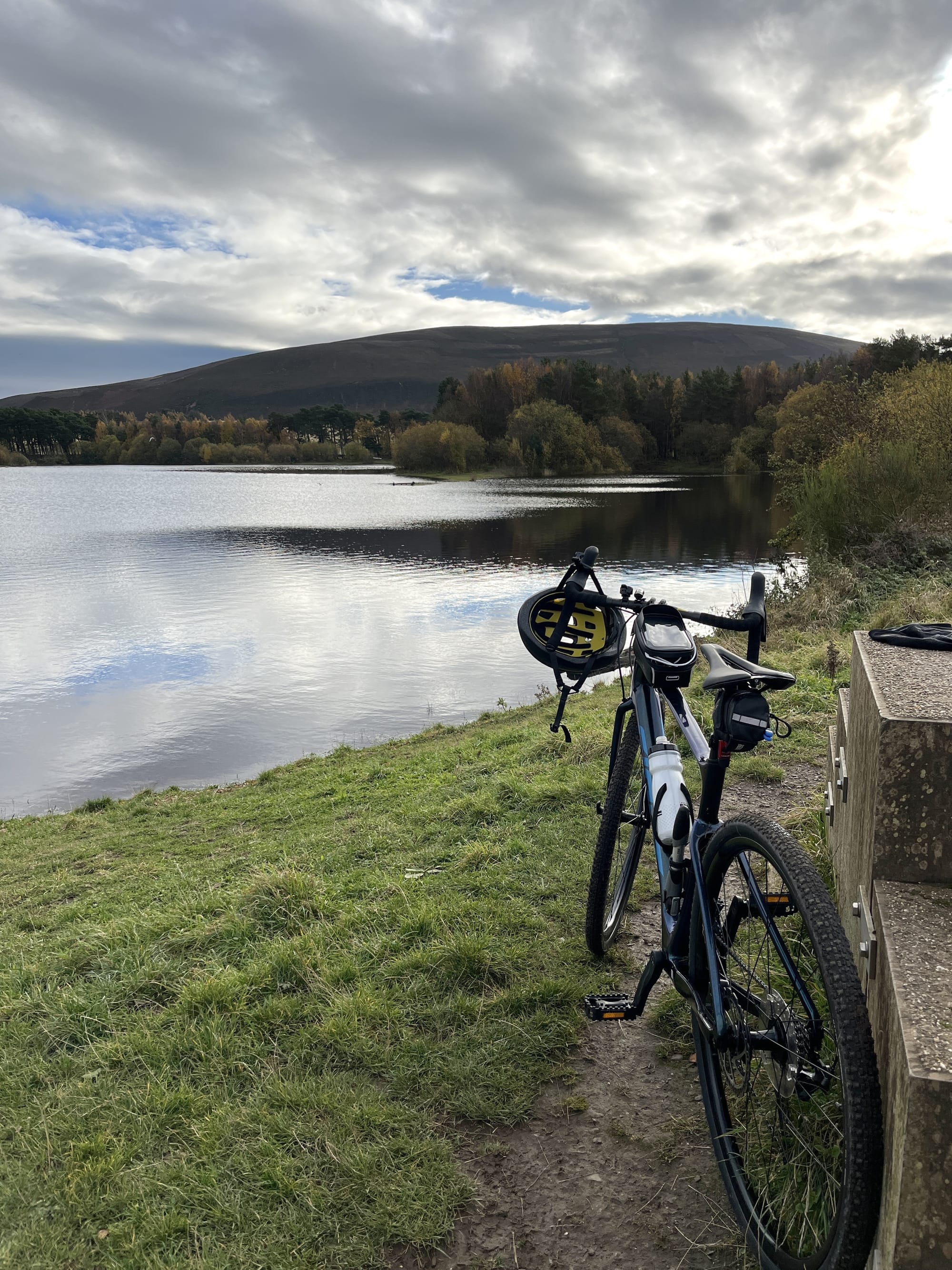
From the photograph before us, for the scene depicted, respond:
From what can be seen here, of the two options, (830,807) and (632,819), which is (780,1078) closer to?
(632,819)

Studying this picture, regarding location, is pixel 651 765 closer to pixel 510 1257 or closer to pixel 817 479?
pixel 510 1257

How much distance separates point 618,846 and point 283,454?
154027 millimetres

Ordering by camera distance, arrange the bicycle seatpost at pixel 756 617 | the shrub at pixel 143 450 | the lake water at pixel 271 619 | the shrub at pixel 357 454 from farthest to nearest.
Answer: the shrub at pixel 143 450 → the shrub at pixel 357 454 → the lake water at pixel 271 619 → the bicycle seatpost at pixel 756 617

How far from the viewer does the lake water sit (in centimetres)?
1323

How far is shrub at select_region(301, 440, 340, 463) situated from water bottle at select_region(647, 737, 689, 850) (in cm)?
15063

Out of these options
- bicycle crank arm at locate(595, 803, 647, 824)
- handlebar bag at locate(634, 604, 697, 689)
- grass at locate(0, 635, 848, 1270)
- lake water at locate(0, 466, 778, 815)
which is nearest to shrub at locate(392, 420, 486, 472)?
lake water at locate(0, 466, 778, 815)

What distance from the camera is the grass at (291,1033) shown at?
2453 millimetres

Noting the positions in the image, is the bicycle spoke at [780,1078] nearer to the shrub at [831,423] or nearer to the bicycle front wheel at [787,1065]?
the bicycle front wheel at [787,1065]

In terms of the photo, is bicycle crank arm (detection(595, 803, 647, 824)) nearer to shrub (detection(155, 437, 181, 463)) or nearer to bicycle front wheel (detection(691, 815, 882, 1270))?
bicycle front wheel (detection(691, 815, 882, 1270))

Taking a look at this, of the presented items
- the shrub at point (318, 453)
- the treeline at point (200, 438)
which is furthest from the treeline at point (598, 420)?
the shrub at point (318, 453)

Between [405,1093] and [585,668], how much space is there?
5.47ft

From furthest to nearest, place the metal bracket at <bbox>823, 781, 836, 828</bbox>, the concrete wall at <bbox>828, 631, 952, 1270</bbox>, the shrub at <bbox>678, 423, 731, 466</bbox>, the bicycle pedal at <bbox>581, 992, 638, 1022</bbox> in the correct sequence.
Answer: the shrub at <bbox>678, 423, 731, 466</bbox>
the metal bracket at <bbox>823, 781, 836, 828</bbox>
the bicycle pedal at <bbox>581, 992, 638, 1022</bbox>
the concrete wall at <bbox>828, 631, 952, 1270</bbox>

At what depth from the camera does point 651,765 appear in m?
2.90

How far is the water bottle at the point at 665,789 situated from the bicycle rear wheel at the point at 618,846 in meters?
0.41
